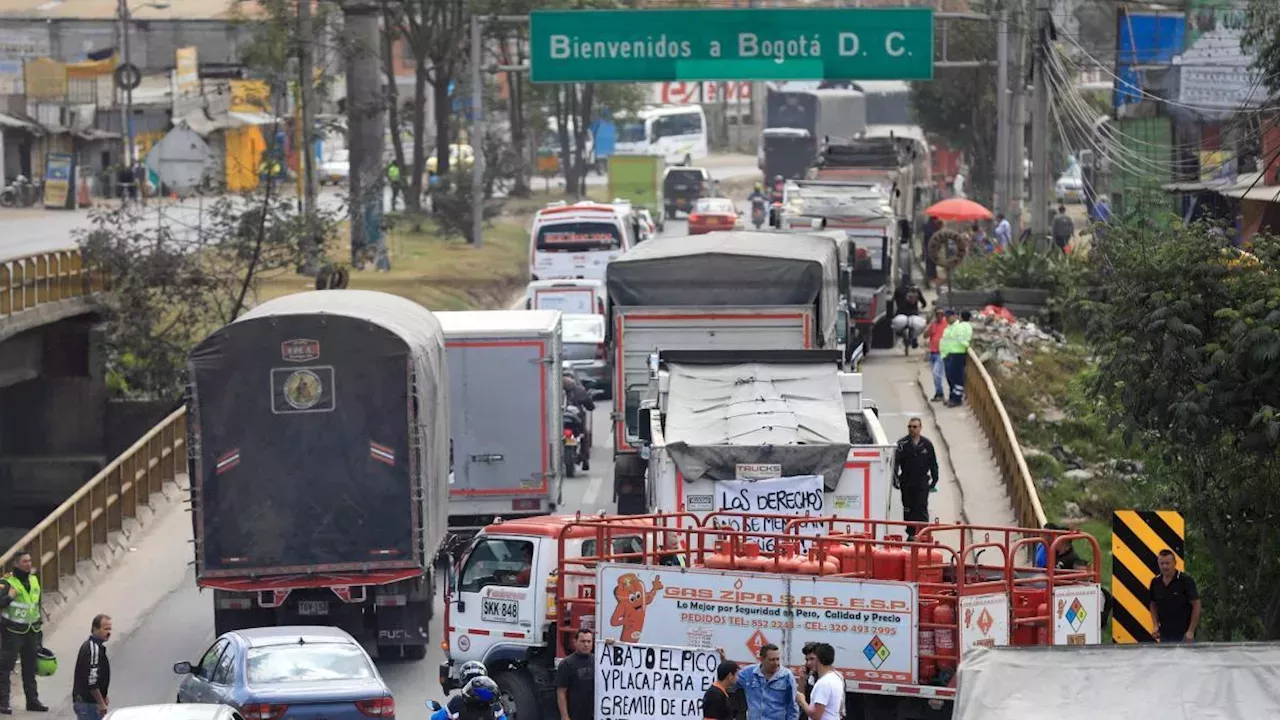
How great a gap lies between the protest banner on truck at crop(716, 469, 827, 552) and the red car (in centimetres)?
4214

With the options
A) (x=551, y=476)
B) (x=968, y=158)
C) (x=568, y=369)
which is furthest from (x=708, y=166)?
(x=551, y=476)

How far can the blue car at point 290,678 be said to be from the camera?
15.4 metres

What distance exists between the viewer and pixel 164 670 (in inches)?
811

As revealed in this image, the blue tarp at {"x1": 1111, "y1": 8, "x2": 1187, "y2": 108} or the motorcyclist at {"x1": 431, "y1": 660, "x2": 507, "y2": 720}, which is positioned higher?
the blue tarp at {"x1": 1111, "y1": 8, "x2": 1187, "y2": 108}

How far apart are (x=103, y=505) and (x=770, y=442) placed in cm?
1065

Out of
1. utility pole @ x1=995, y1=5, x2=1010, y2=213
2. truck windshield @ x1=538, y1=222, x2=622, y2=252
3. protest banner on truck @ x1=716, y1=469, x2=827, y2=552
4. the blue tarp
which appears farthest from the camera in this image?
utility pole @ x1=995, y1=5, x2=1010, y2=213

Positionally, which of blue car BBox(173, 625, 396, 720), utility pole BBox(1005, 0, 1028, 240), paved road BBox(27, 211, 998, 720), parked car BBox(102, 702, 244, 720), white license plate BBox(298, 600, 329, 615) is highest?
utility pole BBox(1005, 0, 1028, 240)

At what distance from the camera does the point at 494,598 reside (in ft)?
55.3

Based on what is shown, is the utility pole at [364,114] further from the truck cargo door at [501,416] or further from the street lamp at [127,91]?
the truck cargo door at [501,416]

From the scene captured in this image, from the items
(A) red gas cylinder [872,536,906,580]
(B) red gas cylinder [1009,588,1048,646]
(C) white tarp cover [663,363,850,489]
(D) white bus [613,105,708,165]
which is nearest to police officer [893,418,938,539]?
(C) white tarp cover [663,363,850,489]

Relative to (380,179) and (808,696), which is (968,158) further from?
(808,696)

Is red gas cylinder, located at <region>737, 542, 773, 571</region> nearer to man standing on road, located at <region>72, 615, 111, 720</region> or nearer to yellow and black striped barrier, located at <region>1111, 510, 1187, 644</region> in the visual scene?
yellow and black striped barrier, located at <region>1111, 510, 1187, 644</region>

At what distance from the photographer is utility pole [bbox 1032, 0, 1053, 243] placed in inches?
1448

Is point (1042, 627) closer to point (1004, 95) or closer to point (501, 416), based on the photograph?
point (501, 416)
